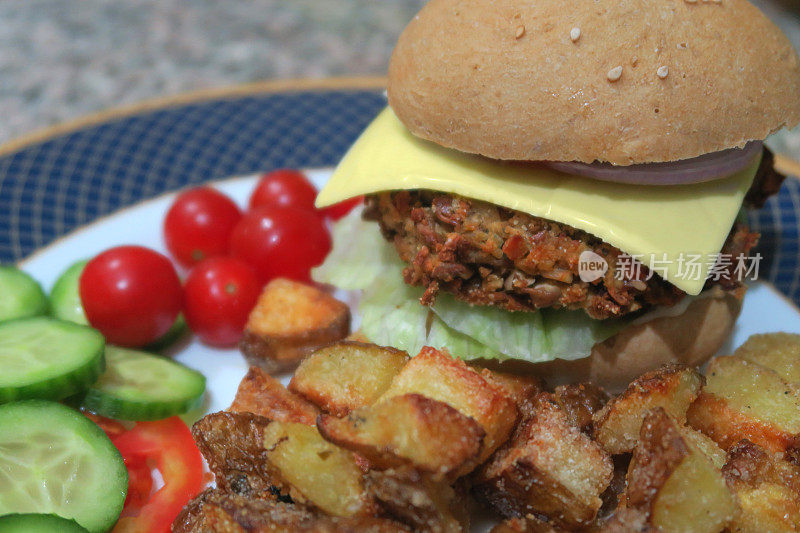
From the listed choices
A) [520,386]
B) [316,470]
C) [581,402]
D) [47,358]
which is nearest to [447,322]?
[520,386]

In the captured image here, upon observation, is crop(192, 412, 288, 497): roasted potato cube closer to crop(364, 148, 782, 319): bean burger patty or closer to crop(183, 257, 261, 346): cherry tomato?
crop(364, 148, 782, 319): bean burger patty

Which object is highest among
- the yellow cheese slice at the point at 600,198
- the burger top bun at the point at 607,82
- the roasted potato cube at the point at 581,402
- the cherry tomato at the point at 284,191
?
the burger top bun at the point at 607,82

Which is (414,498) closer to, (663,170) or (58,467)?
(58,467)

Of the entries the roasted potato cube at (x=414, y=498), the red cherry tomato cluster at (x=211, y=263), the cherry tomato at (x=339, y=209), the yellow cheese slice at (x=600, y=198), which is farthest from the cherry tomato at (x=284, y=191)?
the roasted potato cube at (x=414, y=498)

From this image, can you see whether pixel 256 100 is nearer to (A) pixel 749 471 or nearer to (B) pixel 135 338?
(B) pixel 135 338

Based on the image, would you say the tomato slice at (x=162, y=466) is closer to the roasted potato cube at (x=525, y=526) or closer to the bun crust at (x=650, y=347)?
the roasted potato cube at (x=525, y=526)

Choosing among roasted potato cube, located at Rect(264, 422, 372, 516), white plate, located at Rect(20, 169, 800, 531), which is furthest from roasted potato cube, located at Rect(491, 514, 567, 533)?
white plate, located at Rect(20, 169, 800, 531)
